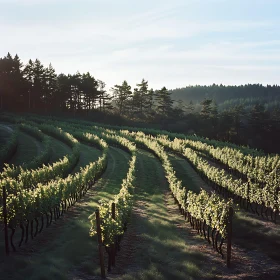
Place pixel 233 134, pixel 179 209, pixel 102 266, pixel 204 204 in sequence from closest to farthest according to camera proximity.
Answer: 1. pixel 102 266
2. pixel 204 204
3. pixel 179 209
4. pixel 233 134

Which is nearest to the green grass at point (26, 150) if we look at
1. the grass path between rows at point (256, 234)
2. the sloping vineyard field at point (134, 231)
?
the sloping vineyard field at point (134, 231)

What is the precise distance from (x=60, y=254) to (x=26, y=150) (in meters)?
32.8

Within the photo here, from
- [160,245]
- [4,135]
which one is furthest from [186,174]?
[4,135]

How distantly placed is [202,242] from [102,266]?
6.76 m

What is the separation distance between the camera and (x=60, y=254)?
15.9 metres

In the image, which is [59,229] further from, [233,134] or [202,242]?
[233,134]

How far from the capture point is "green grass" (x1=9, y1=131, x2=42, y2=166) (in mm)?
40094

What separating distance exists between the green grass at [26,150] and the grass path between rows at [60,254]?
738 inches

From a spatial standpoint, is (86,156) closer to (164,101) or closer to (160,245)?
(160,245)

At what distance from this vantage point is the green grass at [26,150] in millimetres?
40094

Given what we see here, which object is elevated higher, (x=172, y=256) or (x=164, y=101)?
(x=164, y=101)

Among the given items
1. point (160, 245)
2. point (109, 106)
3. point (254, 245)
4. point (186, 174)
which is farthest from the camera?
point (109, 106)

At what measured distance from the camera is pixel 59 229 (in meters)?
19.8

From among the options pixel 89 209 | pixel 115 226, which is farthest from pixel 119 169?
pixel 115 226
